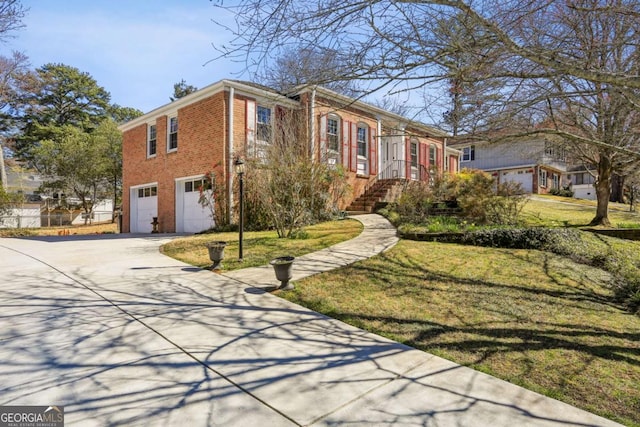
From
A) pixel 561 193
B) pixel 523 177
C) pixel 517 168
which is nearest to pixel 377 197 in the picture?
pixel 517 168

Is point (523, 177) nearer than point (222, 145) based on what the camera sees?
No

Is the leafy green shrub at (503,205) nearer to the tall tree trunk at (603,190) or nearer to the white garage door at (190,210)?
the tall tree trunk at (603,190)

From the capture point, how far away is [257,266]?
692cm

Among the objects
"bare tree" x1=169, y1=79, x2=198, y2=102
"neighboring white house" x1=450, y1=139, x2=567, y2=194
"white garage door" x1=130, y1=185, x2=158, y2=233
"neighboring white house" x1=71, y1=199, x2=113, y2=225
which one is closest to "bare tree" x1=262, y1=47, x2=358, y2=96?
"white garage door" x1=130, y1=185, x2=158, y2=233

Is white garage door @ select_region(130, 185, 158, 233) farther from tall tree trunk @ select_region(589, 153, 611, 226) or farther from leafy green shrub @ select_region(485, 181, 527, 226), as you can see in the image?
tall tree trunk @ select_region(589, 153, 611, 226)

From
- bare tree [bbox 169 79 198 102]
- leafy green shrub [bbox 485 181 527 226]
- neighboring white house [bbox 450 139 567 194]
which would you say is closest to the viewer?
leafy green shrub [bbox 485 181 527 226]

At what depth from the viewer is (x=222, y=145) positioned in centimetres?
1281

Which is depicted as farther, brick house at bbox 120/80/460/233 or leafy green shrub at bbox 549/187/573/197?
leafy green shrub at bbox 549/187/573/197

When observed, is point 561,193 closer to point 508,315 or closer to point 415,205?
point 415,205

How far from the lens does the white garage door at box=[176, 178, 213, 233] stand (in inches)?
545

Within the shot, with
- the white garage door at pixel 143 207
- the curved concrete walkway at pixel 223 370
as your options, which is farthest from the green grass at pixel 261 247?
the white garage door at pixel 143 207

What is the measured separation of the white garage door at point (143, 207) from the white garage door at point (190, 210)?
2.16 meters

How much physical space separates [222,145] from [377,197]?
704 cm

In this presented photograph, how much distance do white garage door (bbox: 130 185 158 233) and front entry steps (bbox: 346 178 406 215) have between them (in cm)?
925
